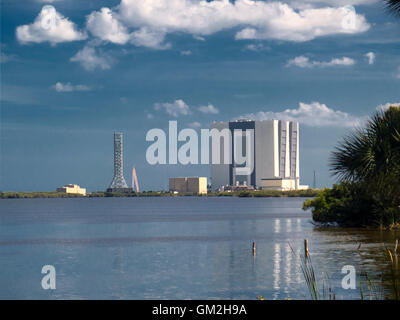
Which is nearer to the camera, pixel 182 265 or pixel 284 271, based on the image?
pixel 284 271

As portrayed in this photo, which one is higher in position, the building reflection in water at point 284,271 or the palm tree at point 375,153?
the palm tree at point 375,153

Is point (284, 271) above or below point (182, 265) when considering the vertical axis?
above

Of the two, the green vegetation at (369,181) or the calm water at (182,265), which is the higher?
the green vegetation at (369,181)

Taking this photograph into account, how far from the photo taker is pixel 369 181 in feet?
117

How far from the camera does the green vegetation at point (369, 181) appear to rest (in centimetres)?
2797

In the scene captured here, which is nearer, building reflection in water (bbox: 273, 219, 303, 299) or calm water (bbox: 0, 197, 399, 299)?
building reflection in water (bbox: 273, 219, 303, 299)

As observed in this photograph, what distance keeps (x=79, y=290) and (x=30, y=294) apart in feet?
6.81

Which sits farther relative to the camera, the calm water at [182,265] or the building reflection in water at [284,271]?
the calm water at [182,265]

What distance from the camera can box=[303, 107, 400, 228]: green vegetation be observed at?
2797 centimetres

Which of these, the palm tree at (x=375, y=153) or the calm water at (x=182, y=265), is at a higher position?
the palm tree at (x=375, y=153)

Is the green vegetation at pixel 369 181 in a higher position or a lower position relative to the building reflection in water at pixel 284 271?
higher
